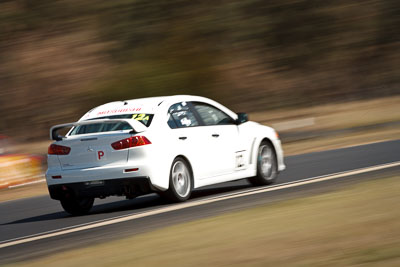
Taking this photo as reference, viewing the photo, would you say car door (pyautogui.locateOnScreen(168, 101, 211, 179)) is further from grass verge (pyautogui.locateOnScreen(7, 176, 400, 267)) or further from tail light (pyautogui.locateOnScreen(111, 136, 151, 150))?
grass verge (pyautogui.locateOnScreen(7, 176, 400, 267))

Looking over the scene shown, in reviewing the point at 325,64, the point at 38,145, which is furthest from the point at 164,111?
the point at 325,64

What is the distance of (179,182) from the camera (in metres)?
11.1

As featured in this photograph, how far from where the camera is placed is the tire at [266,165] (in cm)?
1254

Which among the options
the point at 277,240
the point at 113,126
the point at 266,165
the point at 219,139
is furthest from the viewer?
the point at 266,165

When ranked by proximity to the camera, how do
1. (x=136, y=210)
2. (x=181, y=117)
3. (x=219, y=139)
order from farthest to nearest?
(x=219, y=139), (x=181, y=117), (x=136, y=210)

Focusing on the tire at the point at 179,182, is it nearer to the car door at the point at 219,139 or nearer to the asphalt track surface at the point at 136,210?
the asphalt track surface at the point at 136,210

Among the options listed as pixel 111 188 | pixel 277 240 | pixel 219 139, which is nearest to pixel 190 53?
pixel 219 139

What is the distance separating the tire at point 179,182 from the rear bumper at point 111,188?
0.37 meters

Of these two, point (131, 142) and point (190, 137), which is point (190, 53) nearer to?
point (190, 137)

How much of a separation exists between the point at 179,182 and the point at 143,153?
74cm

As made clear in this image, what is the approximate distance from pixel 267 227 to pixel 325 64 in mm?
32788

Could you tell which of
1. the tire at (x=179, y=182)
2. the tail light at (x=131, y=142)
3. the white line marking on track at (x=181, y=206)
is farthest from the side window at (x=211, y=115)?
the tail light at (x=131, y=142)

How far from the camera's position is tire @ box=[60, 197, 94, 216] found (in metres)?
11.3

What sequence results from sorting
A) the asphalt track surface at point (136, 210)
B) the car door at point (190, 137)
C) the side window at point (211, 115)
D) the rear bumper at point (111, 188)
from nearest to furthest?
1. the asphalt track surface at point (136, 210)
2. the rear bumper at point (111, 188)
3. the car door at point (190, 137)
4. the side window at point (211, 115)
